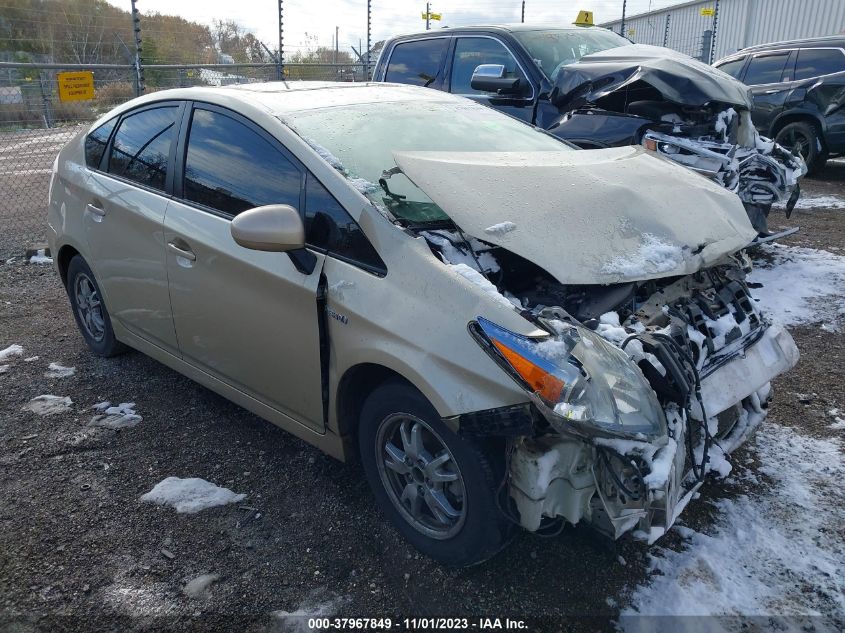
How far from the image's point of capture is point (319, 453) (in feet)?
11.5

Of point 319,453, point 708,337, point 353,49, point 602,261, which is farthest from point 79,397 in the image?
point 353,49

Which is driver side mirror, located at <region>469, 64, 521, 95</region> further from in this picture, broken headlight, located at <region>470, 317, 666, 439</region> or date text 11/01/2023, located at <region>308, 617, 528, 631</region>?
date text 11/01/2023, located at <region>308, 617, 528, 631</region>

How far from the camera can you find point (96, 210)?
4047 millimetres

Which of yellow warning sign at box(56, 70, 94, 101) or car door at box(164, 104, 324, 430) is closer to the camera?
car door at box(164, 104, 324, 430)

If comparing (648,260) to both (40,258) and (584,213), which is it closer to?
(584,213)

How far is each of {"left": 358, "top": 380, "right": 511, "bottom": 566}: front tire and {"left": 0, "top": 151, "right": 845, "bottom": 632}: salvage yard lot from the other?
132 millimetres

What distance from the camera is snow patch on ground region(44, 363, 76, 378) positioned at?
14.6 feet

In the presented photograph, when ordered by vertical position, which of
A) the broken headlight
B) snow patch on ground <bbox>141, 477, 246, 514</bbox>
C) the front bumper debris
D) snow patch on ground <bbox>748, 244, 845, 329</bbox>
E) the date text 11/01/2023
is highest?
the broken headlight

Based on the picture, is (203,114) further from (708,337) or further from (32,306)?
(32,306)

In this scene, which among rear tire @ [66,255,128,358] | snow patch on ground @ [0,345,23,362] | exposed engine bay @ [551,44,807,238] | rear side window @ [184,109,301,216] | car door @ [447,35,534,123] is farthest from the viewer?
car door @ [447,35,534,123]

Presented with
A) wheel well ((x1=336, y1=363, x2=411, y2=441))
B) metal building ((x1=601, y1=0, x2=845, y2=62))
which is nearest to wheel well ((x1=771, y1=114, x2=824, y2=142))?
metal building ((x1=601, y1=0, x2=845, y2=62))

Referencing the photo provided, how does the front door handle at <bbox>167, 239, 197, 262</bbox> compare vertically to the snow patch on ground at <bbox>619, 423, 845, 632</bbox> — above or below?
above

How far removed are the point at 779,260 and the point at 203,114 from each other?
5.24m

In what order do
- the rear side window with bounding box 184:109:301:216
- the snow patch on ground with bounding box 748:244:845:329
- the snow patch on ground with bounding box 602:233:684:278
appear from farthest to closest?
1. the snow patch on ground with bounding box 748:244:845:329
2. the rear side window with bounding box 184:109:301:216
3. the snow patch on ground with bounding box 602:233:684:278
